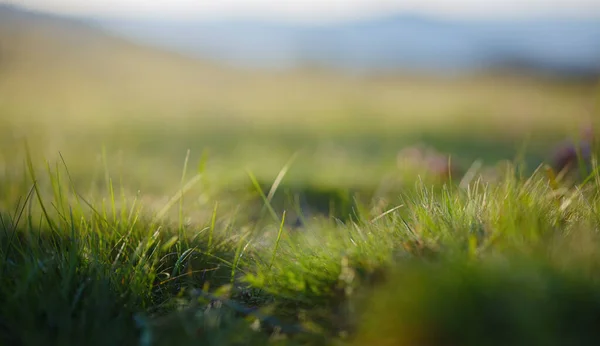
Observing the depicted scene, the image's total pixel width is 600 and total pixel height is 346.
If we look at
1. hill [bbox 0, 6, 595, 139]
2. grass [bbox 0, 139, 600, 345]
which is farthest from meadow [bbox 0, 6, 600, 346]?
hill [bbox 0, 6, 595, 139]

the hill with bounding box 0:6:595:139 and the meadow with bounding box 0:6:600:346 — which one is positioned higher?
the meadow with bounding box 0:6:600:346

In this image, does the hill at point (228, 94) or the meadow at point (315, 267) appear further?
the hill at point (228, 94)

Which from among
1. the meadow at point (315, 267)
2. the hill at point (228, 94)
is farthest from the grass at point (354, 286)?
the hill at point (228, 94)

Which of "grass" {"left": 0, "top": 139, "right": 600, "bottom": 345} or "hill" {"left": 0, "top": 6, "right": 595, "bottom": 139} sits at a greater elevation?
"grass" {"left": 0, "top": 139, "right": 600, "bottom": 345}

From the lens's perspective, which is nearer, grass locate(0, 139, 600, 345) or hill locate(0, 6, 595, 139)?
grass locate(0, 139, 600, 345)

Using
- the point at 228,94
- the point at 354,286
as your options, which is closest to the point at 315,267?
the point at 354,286

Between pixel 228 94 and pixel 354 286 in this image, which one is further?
pixel 228 94

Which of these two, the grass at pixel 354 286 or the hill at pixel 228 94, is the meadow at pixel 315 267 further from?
the hill at pixel 228 94

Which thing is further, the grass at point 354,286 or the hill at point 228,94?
the hill at point 228,94

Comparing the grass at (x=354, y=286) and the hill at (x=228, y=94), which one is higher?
the grass at (x=354, y=286)

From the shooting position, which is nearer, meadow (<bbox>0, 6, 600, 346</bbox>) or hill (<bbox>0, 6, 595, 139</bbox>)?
meadow (<bbox>0, 6, 600, 346</bbox>)

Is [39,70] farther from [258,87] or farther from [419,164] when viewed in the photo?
[419,164]

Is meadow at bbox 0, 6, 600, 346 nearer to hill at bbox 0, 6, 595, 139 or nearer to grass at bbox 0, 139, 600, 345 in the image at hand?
grass at bbox 0, 139, 600, 345

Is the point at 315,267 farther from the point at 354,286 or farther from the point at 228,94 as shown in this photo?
the point at 228,94
